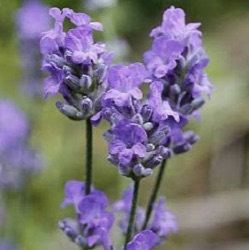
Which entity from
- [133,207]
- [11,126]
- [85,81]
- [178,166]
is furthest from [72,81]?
[178,166]

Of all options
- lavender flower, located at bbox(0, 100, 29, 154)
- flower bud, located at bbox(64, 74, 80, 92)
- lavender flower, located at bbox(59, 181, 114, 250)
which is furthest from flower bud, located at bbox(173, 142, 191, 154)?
lavender flower, located at bbox(0, 100, 29, 154)

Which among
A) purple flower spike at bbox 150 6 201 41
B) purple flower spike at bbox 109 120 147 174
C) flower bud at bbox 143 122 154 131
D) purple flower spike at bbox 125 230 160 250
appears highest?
purple flower spike at bbox 150 6 201 41

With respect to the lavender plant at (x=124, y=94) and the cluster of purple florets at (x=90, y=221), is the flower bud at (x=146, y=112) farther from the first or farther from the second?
the cluster of purple florets at (x=90, y=221)

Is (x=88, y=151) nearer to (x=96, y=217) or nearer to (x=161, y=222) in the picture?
(x=96, y=217)

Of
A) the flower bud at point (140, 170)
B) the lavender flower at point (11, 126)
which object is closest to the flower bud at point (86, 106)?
the flower bud at point (140, 170)

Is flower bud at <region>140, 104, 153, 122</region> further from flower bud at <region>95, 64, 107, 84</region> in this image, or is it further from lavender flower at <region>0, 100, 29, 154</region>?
lavender flower at <region>0, 100, 29, 154</region>
